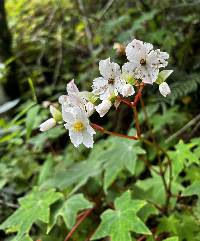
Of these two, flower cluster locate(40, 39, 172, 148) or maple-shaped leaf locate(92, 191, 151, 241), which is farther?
→ maple-shaped leaf locate(92, 191, 151, 241)

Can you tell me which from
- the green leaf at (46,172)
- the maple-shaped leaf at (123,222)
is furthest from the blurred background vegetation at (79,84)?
the maple-shaped leaf at (123,222)

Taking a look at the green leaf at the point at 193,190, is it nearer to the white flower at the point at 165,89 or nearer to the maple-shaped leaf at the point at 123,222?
the maple-shaped leaf at the point at 123,222

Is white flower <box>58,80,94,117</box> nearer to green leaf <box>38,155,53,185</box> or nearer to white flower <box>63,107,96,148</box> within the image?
white flower <box>63,107,96,148</box>

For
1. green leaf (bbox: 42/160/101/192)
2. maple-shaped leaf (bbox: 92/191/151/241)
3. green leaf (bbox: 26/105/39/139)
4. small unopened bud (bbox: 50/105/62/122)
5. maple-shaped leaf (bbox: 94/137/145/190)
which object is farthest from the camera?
green leaf (bbox: 26/105/39/139)

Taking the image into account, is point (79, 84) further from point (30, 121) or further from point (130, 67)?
point (130, 67)

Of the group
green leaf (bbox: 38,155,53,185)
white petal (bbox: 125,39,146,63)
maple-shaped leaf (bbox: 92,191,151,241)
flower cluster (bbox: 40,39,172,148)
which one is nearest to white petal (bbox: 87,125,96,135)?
flower cluster (bbox: 40,39,172,148)

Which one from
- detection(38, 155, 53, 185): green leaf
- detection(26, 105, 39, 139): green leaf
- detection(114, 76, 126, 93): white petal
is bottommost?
detection(38, 155, 53, 185): green leaf

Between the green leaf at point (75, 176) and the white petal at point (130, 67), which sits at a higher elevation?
the white petal at point (130, 67)
